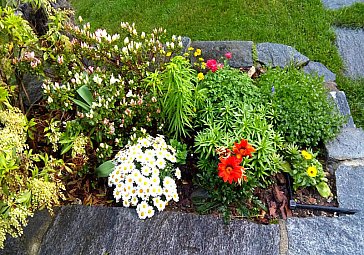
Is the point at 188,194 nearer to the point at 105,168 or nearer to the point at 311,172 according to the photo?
the point at 105,168

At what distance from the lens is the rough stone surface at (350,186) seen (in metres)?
2.49

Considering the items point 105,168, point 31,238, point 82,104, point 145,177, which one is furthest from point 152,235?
point 82,104

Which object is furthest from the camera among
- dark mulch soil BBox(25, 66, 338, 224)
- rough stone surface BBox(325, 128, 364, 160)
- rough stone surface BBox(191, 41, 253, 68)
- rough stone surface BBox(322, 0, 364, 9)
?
rough stone surface BBox(322, 0, 364, 9)

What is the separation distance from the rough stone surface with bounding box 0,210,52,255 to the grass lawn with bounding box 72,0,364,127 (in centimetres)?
256

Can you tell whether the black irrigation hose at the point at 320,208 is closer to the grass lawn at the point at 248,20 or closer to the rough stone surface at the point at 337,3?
the grass lawn at the point at 248,20

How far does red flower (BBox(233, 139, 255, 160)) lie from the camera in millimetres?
2354

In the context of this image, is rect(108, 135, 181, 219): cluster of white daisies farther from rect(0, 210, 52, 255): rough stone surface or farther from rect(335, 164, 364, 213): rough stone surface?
rect(335, 164, 364, 213): rough stone surface

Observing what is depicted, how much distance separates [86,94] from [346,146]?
1.75 metres

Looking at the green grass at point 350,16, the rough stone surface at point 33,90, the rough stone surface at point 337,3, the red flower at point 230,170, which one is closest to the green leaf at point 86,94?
the rough stone surface at point 33,90

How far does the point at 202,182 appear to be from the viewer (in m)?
2.54

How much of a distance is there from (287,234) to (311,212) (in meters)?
0.26

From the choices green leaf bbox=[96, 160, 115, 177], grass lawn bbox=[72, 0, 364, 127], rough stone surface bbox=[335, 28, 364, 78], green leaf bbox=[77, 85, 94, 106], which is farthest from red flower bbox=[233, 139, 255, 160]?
rough stone surface bbox=[335, 28, 364, 78]

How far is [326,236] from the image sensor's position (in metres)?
2.30

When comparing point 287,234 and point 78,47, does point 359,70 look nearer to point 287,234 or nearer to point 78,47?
point 287,234
